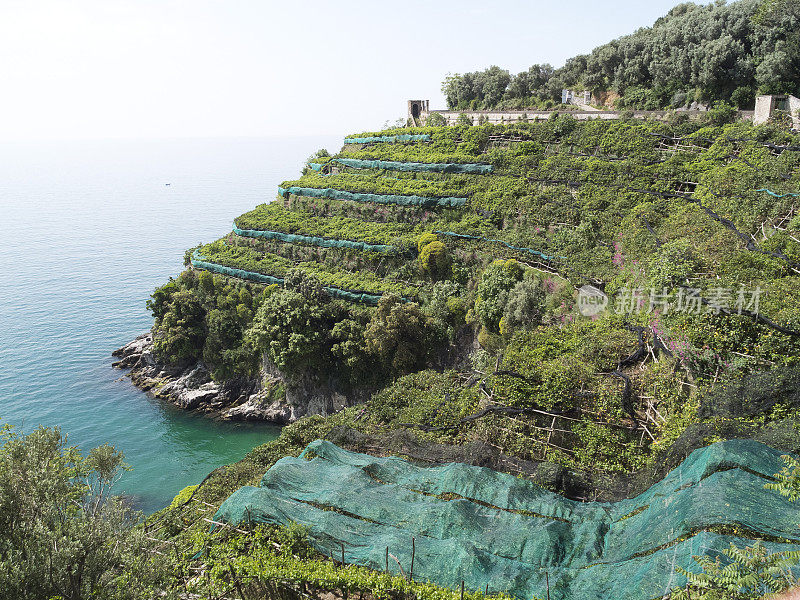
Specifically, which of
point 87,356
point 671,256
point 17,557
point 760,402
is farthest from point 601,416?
point 87,356

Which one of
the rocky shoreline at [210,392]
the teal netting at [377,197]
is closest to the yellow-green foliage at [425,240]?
the teal netting at [377,197]

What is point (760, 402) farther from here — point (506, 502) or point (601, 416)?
point (506, 502)

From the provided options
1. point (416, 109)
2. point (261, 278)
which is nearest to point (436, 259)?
point (261, 278)

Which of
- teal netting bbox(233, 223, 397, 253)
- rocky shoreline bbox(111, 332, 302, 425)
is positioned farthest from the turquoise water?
teal netting bbox(233, 223, 397, 253)

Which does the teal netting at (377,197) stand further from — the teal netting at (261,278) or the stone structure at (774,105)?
the stone structure at (774,105)

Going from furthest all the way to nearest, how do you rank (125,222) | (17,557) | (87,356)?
(125,222) → (87,356) → (17,557)
